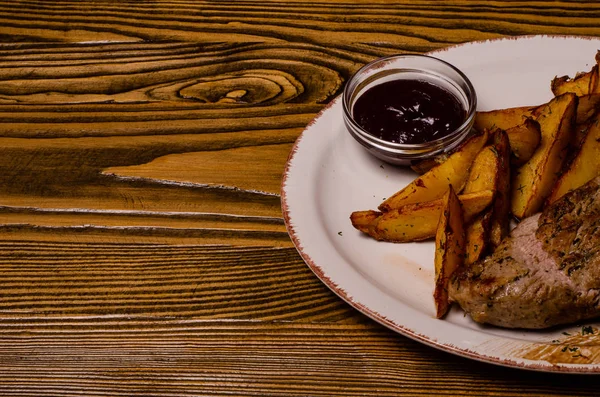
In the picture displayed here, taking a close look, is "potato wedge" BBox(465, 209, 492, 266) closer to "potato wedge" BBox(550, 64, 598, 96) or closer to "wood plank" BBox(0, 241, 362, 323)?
"wood plank" BBox(0, 241, 362, 323)

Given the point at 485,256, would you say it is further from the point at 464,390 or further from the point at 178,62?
the point at 178,62

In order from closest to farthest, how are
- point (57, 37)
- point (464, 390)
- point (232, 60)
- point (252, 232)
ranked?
point (464, 390), point (252, 232), point (232, 60), point (57, 37)

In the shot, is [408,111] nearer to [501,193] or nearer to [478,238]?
[501,193]

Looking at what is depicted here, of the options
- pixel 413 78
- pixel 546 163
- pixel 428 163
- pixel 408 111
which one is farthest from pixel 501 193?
pixel 413 78

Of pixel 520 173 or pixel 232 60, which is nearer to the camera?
pixel 520 173

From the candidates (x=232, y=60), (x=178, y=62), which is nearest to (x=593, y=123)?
(x=232, y=60)

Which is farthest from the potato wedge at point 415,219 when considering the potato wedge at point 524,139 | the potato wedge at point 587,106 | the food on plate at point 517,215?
the potato wedge at point 587,106

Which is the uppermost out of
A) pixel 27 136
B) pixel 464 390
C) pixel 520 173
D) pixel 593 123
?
pixel 593 123

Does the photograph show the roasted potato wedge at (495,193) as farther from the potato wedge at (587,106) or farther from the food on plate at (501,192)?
the potato wedge at (587,106)
